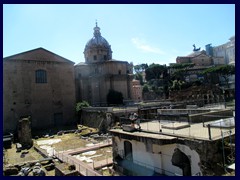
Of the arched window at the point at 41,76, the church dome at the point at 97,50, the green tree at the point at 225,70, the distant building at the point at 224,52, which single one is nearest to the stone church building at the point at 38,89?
the arched window at the point at 41,76

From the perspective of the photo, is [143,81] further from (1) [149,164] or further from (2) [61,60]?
(1) [149,164]

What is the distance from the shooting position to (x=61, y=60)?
32.4 meters

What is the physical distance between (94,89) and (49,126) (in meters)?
12.7

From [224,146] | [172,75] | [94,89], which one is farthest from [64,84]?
[172,75]

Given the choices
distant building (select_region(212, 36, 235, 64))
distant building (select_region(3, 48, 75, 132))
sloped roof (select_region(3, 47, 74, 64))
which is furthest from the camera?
distant building (select_region(212, 36, 235, 64))

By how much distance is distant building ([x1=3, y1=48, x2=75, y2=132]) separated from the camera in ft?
92.6

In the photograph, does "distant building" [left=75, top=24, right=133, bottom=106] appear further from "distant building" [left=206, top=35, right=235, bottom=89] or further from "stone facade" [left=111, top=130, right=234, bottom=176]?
"distant building" [left=206, top=35, right=235, bottom=89]

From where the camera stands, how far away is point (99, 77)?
40.5m

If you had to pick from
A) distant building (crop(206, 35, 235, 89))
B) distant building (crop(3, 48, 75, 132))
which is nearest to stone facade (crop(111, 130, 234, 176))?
distant building (crop(3, 48, 75, 132))

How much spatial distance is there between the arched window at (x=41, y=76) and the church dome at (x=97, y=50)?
621 inches

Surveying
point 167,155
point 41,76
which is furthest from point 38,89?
point 167,155

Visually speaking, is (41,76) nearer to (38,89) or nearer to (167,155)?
(38,89)

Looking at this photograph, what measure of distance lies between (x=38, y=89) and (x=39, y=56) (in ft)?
15.0

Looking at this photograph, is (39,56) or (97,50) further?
(97,50)
